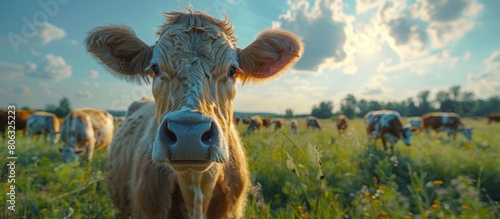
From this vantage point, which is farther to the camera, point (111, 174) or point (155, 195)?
point (111, 174)

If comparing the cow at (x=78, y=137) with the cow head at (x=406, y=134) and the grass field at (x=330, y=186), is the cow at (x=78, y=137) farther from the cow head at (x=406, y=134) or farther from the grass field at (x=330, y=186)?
the cow head at (x=406, y=134)

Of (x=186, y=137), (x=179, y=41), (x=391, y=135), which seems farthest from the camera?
(x=391, y=135)

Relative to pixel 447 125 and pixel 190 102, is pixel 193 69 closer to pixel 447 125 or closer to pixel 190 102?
pixel 190 102

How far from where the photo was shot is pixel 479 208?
227 centimetres

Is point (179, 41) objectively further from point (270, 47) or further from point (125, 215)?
point (125, 215)

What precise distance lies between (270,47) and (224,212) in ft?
5.24

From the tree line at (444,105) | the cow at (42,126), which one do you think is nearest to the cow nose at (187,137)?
the cow at (42,126)

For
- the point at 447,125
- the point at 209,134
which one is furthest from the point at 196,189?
the point at 447,125

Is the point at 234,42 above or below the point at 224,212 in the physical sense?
above

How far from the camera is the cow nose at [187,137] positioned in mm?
1757

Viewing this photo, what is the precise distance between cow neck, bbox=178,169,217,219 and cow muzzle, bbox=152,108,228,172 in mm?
585

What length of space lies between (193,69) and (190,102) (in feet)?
1.23

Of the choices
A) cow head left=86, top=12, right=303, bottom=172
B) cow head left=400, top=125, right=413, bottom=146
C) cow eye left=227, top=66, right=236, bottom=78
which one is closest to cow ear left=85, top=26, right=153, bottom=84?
cow head left=86, top=12, right=303, bottom=172

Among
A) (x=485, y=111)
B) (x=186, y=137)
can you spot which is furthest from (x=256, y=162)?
(x=485, y=111)
